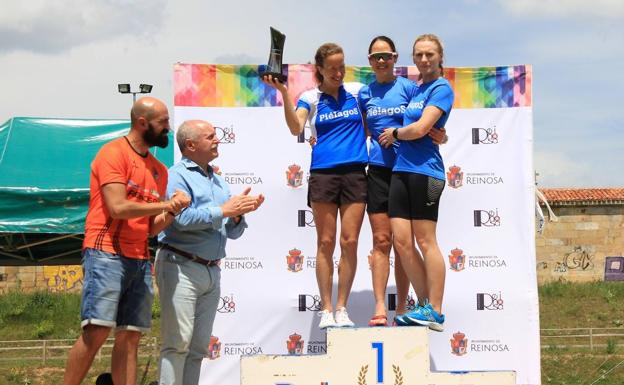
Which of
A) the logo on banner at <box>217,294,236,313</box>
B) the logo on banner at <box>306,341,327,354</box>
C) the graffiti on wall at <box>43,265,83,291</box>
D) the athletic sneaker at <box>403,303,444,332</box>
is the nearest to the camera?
the athletic sneaker at <box>403,303,444,332</box>

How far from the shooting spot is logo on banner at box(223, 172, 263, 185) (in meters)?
6.57

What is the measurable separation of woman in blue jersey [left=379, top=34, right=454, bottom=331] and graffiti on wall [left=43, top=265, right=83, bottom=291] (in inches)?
823

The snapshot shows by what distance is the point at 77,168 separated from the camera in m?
7.23

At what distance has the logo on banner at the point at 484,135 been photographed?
21.7 ft

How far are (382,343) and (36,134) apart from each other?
4.30 metres

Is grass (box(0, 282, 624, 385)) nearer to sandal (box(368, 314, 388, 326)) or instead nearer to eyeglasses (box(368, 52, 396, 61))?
sandal (box(368, 314, 388, 326))

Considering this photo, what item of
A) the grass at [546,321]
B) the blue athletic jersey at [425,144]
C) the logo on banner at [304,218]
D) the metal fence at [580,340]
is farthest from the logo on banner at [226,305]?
the metal fence at [580,340]

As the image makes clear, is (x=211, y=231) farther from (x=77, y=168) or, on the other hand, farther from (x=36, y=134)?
(x=36, y=134)

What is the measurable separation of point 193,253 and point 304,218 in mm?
2214

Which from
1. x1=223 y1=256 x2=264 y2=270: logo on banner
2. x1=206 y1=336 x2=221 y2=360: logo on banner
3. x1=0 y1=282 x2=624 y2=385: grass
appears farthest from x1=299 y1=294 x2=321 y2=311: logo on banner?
x1=0 y1=282 x2=624 y2=385: grass

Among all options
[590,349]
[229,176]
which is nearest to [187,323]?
[229,176]

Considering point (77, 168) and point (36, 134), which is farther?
point (36, 134)

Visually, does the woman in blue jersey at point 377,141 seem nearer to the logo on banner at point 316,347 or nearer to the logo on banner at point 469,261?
the logo on banner at point 316,347

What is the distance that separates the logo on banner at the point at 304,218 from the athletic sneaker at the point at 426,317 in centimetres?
172
